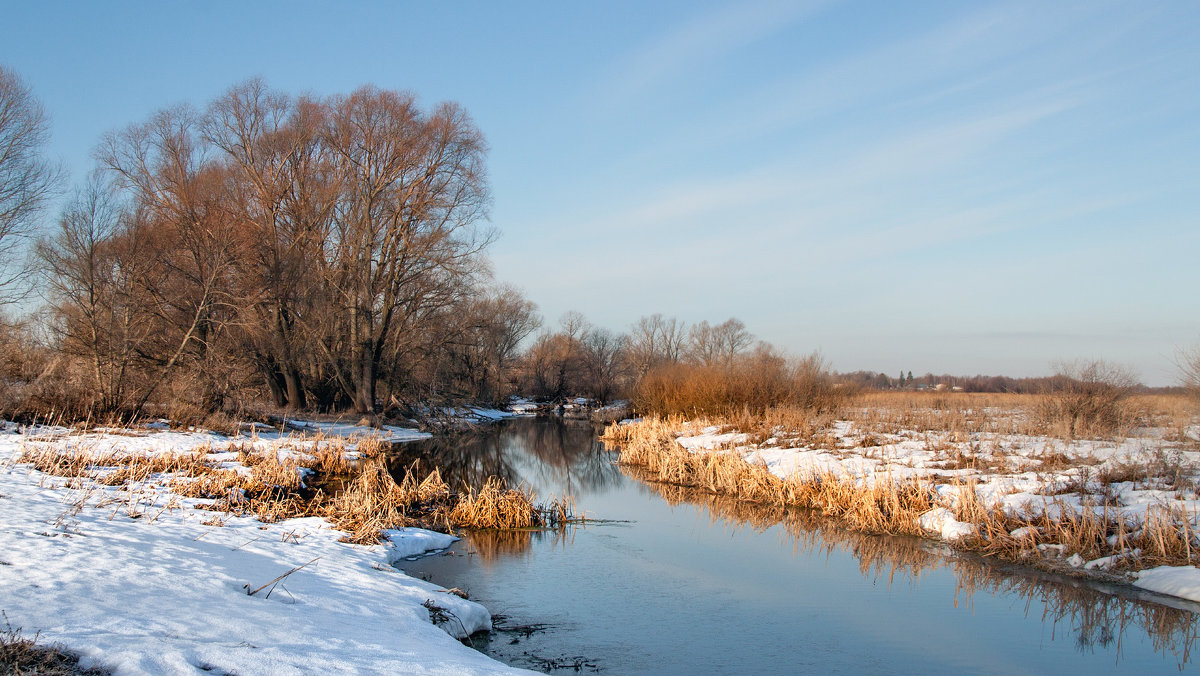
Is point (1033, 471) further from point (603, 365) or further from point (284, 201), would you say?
point (603, 365)

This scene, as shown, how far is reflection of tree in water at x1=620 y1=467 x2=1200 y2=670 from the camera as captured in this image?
721 cm

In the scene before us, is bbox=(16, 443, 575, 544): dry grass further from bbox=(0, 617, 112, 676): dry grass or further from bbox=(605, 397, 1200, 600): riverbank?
bbox=(0, 617, 112, 676): dry grass

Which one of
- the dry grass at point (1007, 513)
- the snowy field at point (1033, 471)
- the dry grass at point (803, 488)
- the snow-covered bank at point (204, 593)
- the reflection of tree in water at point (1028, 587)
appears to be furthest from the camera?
the dry grass at point (803, 488)

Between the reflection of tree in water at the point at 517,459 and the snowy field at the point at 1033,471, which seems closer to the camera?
the snowy field at the point at 1033,471

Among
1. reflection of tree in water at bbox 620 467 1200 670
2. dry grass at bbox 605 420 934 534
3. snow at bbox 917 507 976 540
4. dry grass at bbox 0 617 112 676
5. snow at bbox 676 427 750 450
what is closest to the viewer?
dry grass at bbox 0 617 112 676

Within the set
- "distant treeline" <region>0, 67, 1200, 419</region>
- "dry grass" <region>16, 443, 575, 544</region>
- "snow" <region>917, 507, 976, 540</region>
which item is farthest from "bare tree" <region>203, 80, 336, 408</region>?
"snow" <region>917, 507, 976, 540</region>

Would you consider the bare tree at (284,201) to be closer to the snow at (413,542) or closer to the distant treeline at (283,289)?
the distant treeline at (283,289)

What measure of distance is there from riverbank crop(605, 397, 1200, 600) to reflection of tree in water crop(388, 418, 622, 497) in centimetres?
229

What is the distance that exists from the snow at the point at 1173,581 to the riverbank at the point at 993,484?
0.04ft

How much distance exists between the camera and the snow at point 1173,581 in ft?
25.9

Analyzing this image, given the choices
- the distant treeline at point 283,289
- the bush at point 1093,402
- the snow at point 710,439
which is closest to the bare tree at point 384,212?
the distant treeline at point 283,289

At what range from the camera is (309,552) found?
7.78m

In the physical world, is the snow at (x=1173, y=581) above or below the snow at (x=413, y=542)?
above

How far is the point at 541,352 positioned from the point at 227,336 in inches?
1752
